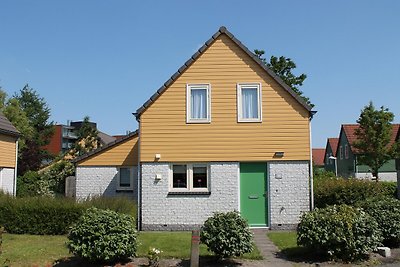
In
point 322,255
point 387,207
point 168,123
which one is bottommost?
point 322,255

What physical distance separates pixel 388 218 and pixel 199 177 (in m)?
6.77

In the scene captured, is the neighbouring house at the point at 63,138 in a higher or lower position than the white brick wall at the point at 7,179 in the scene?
higher

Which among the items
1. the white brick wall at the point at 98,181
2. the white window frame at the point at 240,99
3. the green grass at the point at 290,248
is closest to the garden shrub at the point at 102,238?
the green grass at the point at 290,248

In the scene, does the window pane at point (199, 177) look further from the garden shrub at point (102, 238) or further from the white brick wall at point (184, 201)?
the garden shrub at point (102, 238)

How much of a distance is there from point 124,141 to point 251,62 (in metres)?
7.26

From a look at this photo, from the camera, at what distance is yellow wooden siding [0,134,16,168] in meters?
23.2

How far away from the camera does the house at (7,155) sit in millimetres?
23188

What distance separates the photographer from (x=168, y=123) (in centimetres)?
1683

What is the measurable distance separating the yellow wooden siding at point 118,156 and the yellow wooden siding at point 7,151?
15.8 feet

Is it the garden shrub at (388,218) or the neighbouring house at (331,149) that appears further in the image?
the neighbouring house at (331,149)

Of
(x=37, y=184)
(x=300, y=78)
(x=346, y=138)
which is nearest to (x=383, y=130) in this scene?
(x=300, y=78)

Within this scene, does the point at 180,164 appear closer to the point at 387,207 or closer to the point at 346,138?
the point at 387,207

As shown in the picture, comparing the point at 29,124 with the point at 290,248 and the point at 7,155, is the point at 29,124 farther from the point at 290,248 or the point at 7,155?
the point at 290,248

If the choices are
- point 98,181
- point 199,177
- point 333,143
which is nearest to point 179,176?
point 199,177
